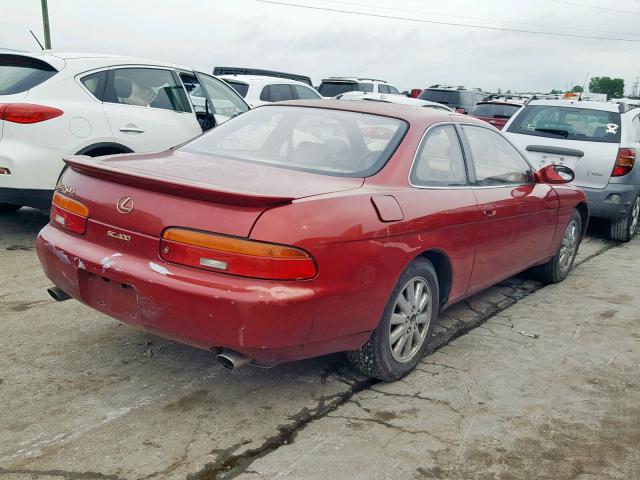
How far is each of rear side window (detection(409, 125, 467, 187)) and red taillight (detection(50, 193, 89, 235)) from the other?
67.0 inches

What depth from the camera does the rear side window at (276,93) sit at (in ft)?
39.3

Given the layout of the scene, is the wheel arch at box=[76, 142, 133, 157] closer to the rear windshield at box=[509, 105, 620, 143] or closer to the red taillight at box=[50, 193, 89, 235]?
the red taillight at box=[50, 193, 89, 235]

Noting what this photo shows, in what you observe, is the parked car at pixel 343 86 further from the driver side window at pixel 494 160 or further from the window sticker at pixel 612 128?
the driver side window at pixel 494 160

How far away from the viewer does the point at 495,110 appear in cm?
1484

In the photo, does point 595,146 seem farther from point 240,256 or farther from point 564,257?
point 240,256

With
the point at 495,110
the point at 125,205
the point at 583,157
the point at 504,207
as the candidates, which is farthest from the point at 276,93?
the point at 125,205

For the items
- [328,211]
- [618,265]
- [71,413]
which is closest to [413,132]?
[328,211]

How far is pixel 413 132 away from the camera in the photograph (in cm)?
391

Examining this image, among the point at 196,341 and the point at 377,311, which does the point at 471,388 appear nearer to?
the point at 377,311

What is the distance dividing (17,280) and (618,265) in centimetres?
550

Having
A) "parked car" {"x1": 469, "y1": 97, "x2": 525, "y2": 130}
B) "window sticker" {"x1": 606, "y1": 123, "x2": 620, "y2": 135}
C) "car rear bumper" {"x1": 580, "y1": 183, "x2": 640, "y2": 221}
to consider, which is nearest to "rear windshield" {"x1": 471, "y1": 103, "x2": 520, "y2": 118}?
"parked car" {"x1": 469, "y1": 97, "x2": 525, "y2": 130}

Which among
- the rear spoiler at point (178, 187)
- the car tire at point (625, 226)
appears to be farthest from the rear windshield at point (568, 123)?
the rear spoiler at point (178, 187)

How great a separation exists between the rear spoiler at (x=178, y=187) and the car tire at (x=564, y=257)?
355cm

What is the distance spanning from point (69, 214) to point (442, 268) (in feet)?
6.84
